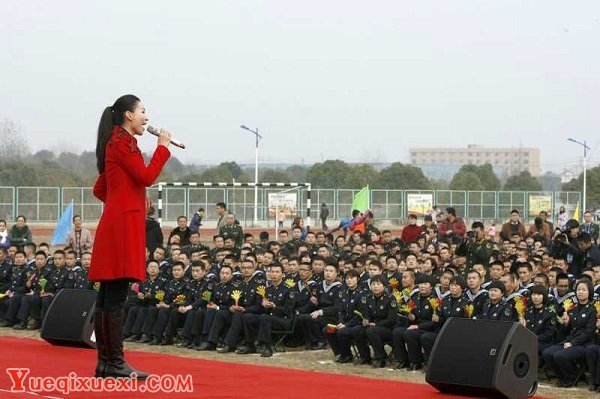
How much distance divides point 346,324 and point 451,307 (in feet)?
4.67

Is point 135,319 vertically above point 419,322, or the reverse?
point 419,322

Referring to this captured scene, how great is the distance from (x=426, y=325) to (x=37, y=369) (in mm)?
5094

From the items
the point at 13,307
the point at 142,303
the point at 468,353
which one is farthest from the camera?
the point at 13,307

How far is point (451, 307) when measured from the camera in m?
10.7

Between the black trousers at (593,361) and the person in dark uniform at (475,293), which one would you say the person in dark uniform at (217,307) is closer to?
the person in dark uniform at (475,293)

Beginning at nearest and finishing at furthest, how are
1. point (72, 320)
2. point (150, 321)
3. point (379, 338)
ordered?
1. point (72, 320)
2. point (379, 338)
3. point (150, 321)

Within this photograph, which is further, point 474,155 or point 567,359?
point 474,155

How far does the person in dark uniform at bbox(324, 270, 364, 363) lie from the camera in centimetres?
1158

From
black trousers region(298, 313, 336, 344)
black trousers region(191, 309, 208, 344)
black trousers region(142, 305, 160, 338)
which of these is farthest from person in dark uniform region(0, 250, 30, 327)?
black trousers region(298, 313, 336, 344)

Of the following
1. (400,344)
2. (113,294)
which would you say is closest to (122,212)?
(113,294)

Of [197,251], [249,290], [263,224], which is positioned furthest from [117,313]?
[263,224]

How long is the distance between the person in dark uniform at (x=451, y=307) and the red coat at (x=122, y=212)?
5197 millimetres

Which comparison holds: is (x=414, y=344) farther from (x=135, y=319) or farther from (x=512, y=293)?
(x=135, y=319)

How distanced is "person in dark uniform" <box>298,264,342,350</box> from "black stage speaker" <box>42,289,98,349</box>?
381 cm
